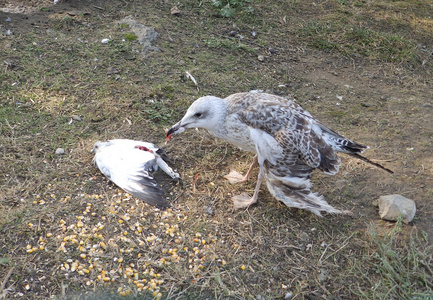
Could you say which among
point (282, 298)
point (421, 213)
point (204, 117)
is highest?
point (204, 117)

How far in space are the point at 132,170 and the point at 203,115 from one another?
2.53 ft

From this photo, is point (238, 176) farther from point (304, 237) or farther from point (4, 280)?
point (4, 280)

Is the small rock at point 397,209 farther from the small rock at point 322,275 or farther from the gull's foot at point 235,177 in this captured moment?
the gull's foot at point 235,177

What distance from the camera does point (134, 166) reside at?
3.73 meters

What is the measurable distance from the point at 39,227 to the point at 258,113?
1.93 meters

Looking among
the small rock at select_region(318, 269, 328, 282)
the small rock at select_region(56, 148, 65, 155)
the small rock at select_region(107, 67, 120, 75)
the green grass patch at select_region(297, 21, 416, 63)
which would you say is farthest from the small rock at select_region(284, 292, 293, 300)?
the green grass patch at select_region(297, 21, 416, 63)

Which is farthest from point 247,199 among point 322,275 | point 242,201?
point 322,275

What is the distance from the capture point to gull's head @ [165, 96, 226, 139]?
3.60m

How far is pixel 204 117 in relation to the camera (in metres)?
3.62

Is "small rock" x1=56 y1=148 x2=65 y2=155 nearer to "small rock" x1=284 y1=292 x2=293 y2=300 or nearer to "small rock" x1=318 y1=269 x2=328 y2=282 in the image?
"small rock" x1=284 y1=292 x2=293 y2=300

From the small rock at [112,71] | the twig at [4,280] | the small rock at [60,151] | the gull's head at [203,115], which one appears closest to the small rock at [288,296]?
the gull's head at [203,115]

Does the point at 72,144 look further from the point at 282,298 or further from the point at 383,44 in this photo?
the point at 383,44

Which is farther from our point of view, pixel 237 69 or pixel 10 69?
pixel 237 69

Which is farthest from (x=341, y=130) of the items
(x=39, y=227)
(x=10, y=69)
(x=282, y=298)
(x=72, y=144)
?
(x=10, y=69)
